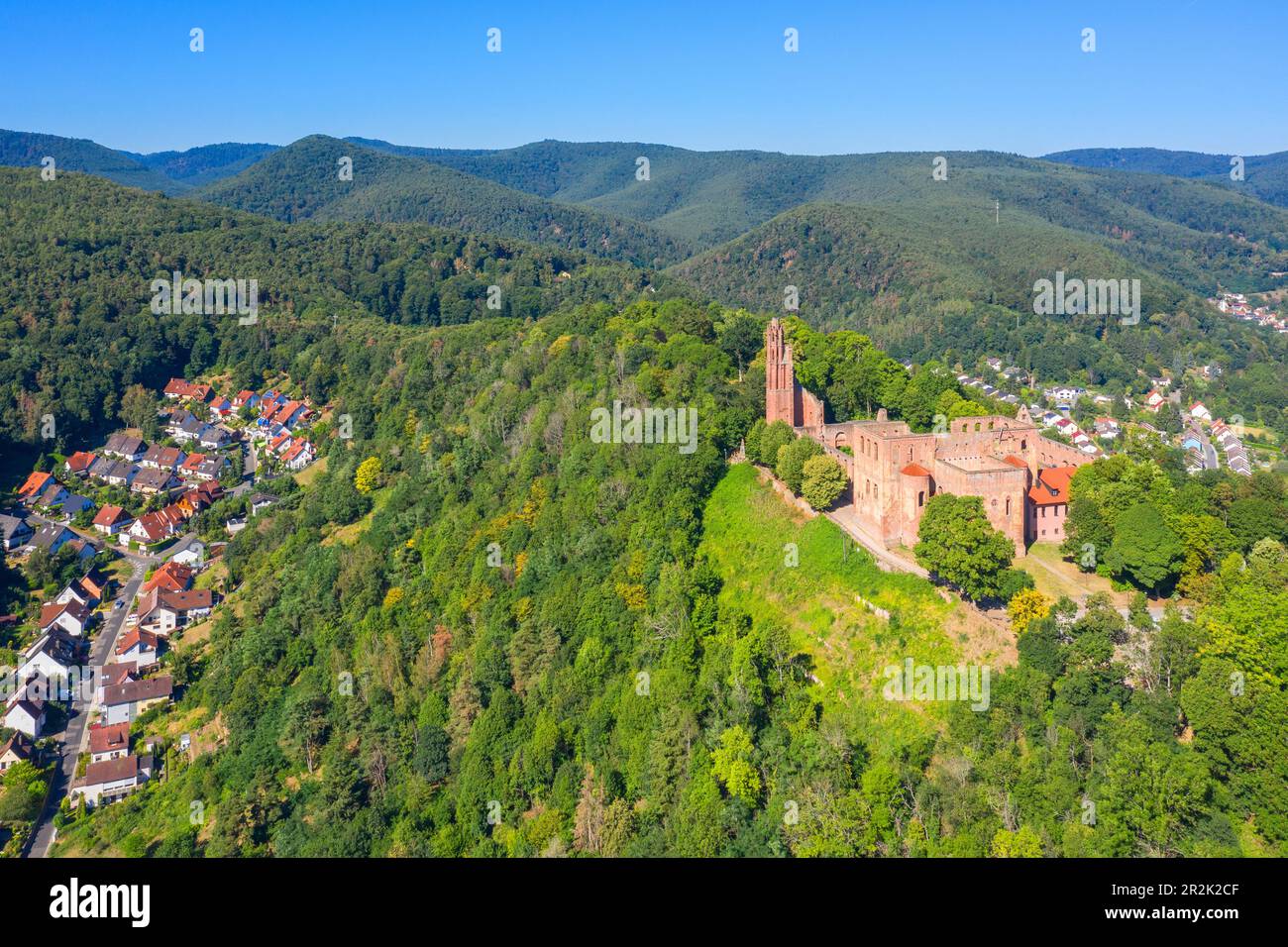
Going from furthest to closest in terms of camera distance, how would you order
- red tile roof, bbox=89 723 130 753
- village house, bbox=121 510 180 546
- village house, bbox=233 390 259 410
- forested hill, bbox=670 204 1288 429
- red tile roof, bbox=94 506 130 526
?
forested hill, bbox=670 204 1288 429, village house, bbox=233 390 259 410, red tile roof, bbox=94 506 130 526, village house, bbox=121 510 180 546, red tile roof, bbox=89 723 130 753

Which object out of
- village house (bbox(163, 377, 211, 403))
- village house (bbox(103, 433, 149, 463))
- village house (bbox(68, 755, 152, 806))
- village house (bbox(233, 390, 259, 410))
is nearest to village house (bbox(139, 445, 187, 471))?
village house (bbox(103, 433, 149, 463))

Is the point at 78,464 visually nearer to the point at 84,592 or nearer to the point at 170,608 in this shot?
the point at 84,592

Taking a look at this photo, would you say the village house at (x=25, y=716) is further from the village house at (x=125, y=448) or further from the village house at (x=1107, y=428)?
the village house at (x=1107, y=428)

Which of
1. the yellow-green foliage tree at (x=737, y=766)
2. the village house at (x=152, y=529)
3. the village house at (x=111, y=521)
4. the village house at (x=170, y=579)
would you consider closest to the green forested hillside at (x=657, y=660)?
the yellow-green foliage tree at (x=737, y=766)

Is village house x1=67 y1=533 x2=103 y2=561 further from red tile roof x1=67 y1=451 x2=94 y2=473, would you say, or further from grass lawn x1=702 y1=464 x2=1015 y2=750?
grass lawn x1=702 y1=464 x2=1015 y2=750
